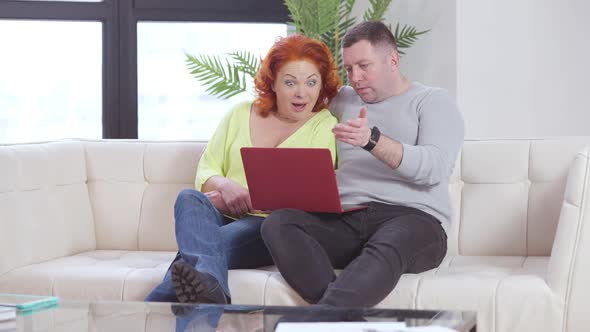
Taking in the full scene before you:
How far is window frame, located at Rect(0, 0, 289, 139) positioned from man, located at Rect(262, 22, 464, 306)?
5.98ft

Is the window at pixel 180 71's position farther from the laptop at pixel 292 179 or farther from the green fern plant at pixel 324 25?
the laptop at pixel 292 179

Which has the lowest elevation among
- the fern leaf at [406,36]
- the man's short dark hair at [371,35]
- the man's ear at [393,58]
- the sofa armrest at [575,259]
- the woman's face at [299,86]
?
the sofa armrest at [575,259]

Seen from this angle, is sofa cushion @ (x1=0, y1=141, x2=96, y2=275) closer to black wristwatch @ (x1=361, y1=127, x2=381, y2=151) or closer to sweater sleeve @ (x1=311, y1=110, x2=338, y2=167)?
sweater sleeve @ (x1=311, y1=110, x2=338, y2=167)

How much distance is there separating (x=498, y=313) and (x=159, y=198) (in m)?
1.28

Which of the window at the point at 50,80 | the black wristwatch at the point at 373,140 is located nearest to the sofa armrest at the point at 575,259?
the black wristwatch at the point at 373,140

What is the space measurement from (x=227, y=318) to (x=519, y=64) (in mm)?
2542

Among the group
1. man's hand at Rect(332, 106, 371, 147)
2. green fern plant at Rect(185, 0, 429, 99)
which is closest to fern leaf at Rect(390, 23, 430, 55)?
green fern plant at Rect(185, 0, 429, 99)

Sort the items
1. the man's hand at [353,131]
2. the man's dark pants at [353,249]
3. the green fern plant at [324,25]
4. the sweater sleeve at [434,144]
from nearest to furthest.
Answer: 1. the man's dark pants at [353,249]
2. the man's hand at [353,131]
3. the sweater sleeve at [434,144]
4. the green fern plant at [324,25]

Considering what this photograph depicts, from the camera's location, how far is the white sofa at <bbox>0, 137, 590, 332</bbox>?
7.48ft

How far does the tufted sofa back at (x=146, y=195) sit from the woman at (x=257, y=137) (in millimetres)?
233

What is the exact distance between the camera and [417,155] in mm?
2453

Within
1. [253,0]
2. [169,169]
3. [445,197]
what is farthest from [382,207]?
[253,0]

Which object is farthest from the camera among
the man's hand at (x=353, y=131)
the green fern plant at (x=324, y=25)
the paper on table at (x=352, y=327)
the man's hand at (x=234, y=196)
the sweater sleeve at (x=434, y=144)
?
the green fern plant at (x=324, y=25)

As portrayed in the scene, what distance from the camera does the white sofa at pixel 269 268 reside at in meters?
2.28
